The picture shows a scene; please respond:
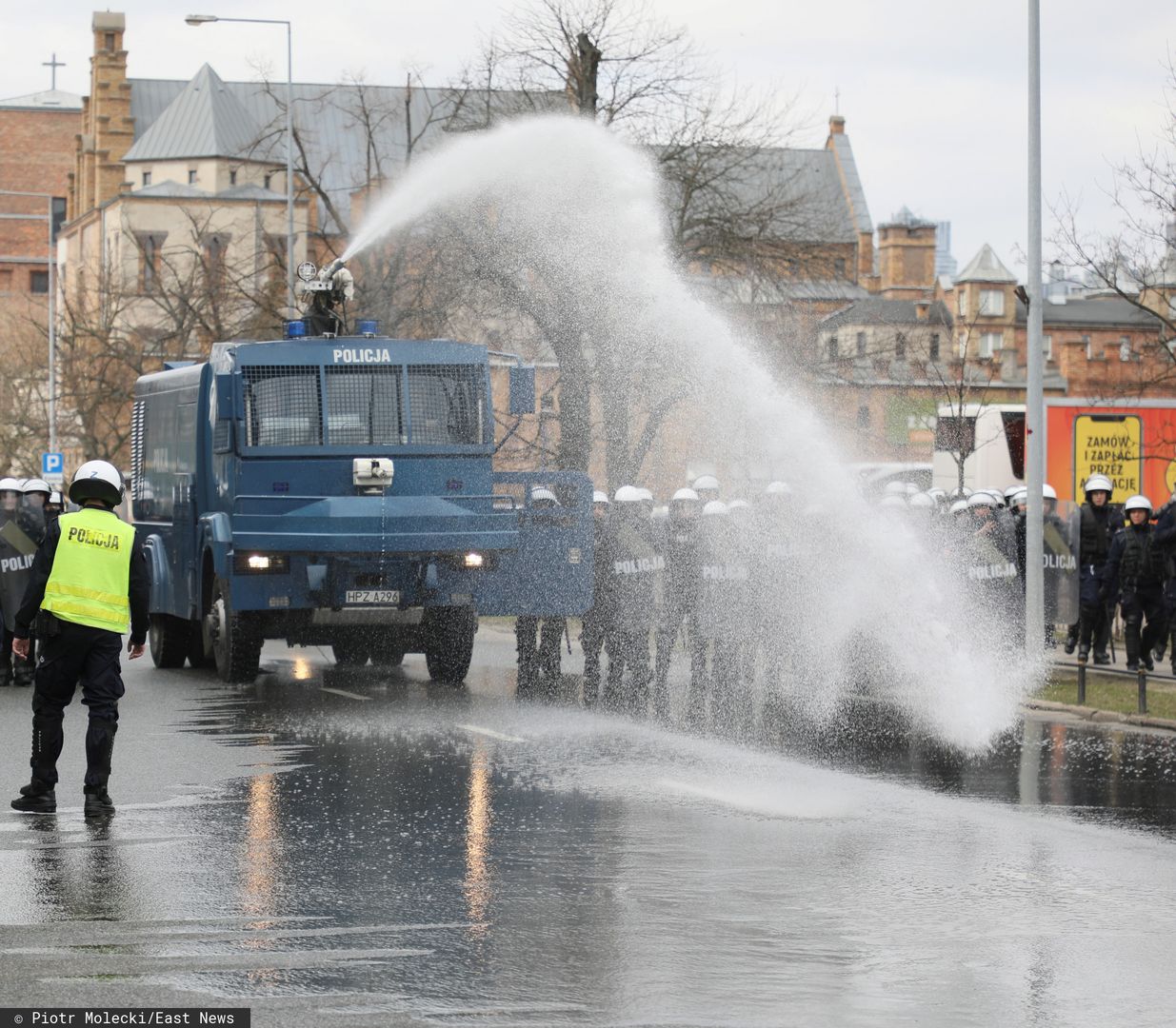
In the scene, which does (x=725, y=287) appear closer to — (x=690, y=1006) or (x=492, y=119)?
(x=492, y=119)

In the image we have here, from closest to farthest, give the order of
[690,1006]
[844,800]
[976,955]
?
[690,1006]
[976,955]
[844,800]

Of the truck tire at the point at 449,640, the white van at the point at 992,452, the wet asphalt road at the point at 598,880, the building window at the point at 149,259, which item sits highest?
the building window at the point at 149,259

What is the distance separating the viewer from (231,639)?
19203mm

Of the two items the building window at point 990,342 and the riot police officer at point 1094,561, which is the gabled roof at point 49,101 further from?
the riot police officer at point 1094,561

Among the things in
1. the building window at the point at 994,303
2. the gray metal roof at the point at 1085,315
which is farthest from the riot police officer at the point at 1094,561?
the building window at the point at 994,303

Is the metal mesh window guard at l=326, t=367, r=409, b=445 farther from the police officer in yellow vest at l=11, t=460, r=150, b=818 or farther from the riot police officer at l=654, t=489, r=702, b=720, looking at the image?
the police officer in yellow vest at l=11, t=460, r=150, b=818

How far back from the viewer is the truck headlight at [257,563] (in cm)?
1836

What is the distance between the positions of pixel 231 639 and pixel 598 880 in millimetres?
10808

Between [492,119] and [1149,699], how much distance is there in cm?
2060

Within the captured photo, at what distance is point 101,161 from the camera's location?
95438 mm

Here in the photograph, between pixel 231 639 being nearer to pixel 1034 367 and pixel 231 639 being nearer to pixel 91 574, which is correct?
pixel 91 574

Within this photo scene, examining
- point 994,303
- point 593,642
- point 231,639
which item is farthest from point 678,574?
point 994,303

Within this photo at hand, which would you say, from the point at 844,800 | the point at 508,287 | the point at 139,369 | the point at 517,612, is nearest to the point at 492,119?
the point at 508,287

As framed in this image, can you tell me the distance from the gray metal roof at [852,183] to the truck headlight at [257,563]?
10221 cm
